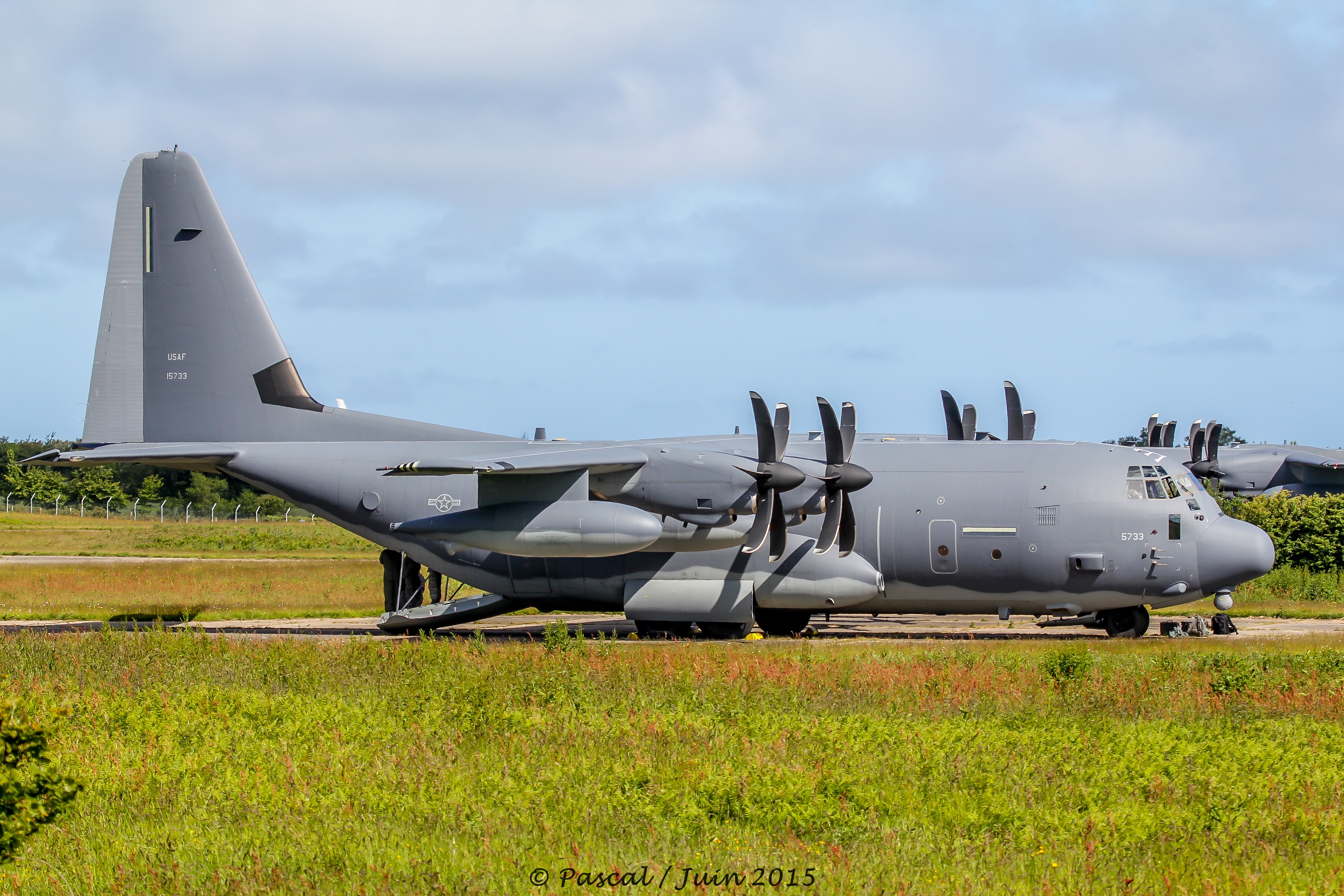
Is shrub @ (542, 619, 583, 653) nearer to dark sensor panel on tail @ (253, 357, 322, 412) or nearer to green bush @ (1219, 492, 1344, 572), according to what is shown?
dark sensor panel on tail @ (253, 357, 322, 412)

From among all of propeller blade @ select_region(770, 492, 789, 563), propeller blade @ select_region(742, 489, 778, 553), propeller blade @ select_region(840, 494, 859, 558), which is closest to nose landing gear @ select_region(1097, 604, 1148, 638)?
propeller blade @ select_region(840, 494, 859, 558)

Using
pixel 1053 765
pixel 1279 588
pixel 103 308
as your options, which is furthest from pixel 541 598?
pixel 1279 588

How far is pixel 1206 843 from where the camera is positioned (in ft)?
27.5

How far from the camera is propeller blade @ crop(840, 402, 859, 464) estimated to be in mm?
20938

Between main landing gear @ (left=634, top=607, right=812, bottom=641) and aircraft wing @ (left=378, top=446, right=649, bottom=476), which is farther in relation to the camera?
main landing gear @ (left=634, top=607, right=812, bottom=641)

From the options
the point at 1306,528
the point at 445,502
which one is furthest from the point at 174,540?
the point at 1306,528

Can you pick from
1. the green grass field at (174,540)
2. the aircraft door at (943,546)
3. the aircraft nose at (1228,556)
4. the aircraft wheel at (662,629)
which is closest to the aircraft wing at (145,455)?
the aircraft wheel at (662,629)

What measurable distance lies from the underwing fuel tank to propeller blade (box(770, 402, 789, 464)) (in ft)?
7.76

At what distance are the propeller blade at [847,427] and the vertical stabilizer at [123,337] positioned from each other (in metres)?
13.4

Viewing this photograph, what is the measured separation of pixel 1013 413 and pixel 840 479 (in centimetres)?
536

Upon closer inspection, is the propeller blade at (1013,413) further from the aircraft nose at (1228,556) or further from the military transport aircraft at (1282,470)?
the military transport aircraft at (1282,470)

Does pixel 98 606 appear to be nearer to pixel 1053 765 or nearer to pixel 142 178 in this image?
pixel 142 178

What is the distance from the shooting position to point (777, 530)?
20.2 metres

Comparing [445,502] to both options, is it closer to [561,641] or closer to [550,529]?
[550,529]
